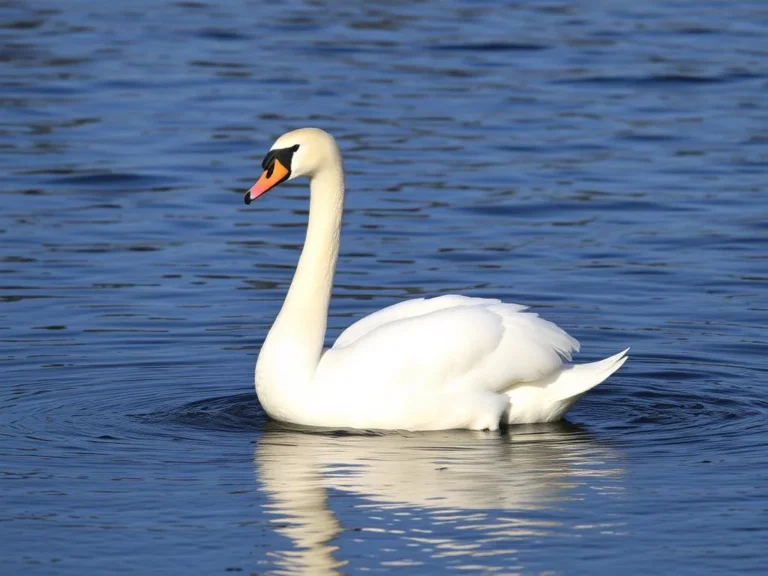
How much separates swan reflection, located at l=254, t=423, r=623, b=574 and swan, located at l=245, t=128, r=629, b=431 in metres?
0.14

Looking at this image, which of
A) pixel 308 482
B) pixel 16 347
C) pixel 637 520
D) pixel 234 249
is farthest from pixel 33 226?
pixel 637 520

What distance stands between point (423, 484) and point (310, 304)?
67.6 inches

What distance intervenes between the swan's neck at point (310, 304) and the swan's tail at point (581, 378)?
4.14 feet

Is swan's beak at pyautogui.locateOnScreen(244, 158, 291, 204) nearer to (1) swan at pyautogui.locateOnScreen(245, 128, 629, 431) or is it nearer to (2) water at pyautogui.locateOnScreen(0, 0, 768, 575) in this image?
(1) swan at pyautogui.locateOnScreen(245, 128, 629, 431)

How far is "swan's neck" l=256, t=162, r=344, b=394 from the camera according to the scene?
9.50m

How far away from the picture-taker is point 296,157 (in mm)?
9719

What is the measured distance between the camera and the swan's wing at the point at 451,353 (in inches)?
367

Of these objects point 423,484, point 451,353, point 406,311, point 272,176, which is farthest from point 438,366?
point 272,176

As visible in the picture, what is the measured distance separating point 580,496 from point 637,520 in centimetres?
42

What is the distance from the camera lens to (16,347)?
11562 mm

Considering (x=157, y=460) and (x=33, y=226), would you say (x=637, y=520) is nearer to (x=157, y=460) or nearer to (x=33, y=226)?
(x=157, y=460)

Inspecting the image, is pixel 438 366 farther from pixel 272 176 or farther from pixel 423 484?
pixel 272 176

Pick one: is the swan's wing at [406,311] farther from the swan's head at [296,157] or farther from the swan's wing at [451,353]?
the swan's head at [296,157]

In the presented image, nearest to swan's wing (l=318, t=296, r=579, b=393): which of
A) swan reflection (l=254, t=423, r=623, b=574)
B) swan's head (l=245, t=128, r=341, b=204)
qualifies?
swan reflection (l=254, t=423, r=623, b=574)
